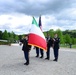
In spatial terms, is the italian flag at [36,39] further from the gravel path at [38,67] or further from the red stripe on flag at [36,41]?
the gravel path at [38,67]

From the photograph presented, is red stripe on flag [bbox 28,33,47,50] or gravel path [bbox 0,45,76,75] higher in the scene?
red stripe on flag [bbox 28,33,47,50]

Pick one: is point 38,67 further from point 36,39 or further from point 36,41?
point 36,39

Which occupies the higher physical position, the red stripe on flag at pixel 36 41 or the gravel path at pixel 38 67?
the red stripe on flag at pixel 36 41

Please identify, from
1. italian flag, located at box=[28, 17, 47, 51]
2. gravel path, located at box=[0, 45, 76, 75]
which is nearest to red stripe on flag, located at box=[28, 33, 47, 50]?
italian flag, located at box=[28, 17, 47, 51]

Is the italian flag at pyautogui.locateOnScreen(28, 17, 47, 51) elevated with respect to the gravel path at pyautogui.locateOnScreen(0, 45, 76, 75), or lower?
elevated

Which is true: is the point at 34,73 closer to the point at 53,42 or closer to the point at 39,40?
the point at 39,40

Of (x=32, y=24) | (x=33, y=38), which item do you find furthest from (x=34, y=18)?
(x=33, y=38)

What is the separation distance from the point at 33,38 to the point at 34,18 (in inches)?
57.8

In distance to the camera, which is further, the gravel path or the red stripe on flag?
the red stripe on flag

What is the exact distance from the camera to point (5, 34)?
335 ft

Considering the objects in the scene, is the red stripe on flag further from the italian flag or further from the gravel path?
the gravel path

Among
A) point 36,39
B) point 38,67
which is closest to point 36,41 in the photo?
point 36,39

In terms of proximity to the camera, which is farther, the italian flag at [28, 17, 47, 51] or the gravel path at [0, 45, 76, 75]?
the italian flag at [28, 17, 47, 51]

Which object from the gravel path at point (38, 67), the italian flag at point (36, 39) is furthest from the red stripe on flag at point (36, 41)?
the gravel path at point (38, 67)
